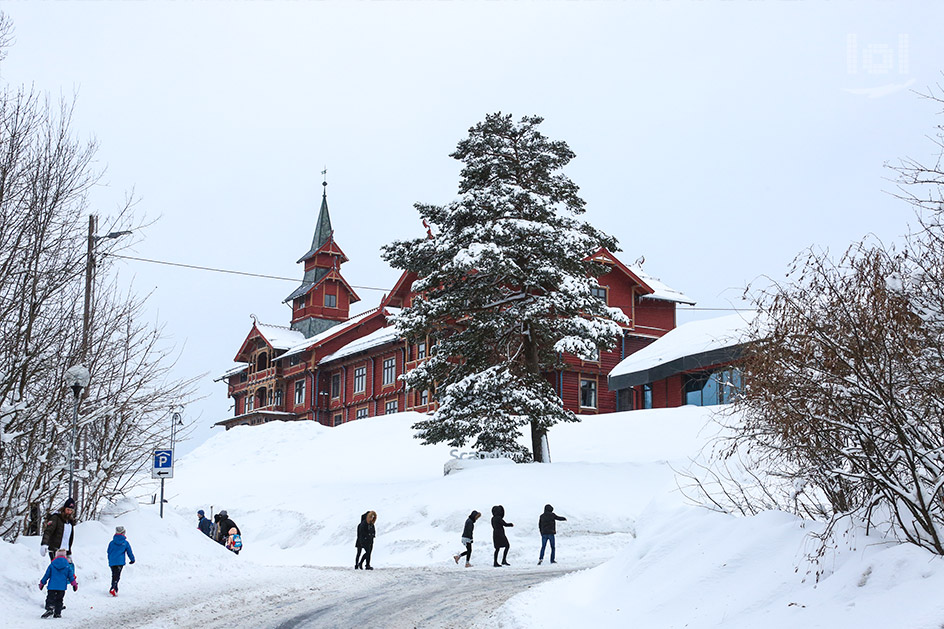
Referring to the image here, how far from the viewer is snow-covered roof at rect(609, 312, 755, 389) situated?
38406 mm

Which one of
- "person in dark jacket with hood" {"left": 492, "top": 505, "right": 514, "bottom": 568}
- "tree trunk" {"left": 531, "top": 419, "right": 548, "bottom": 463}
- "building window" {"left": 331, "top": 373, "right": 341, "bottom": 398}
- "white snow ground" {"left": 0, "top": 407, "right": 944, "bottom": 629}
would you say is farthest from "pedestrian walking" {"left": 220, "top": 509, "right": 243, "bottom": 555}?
"building window" {"left": 331, "top": 373, "right": 341, "bottom": 398}

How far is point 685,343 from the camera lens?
4100 cm

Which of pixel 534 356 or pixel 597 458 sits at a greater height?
pixel 534 356

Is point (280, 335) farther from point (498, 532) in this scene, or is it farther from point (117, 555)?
point (117, 555)

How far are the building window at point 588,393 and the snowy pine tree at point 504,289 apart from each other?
16.4m

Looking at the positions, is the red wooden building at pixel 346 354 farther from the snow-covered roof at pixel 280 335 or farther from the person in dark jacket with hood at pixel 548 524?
the person in dark jacket with hood at pixel 548 524

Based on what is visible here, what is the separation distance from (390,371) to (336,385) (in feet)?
24.0

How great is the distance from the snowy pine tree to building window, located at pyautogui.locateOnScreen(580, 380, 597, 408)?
1640cm

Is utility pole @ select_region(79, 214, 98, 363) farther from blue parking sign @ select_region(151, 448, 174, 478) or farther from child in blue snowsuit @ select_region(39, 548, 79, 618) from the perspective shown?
child in blue snowsuit @ select_region(39, 548, 79, 618)

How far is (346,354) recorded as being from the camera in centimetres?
5797

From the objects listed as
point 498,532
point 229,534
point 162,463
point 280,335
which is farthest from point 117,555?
point 280,335

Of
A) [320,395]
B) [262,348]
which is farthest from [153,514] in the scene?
[262,348]

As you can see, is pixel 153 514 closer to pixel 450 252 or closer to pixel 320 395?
pixel 450 252

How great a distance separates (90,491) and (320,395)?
1639 inches
